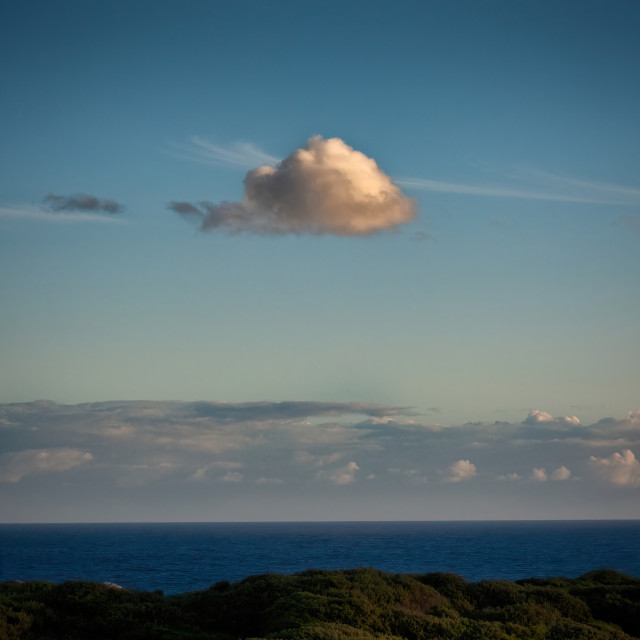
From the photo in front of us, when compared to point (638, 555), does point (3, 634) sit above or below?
above

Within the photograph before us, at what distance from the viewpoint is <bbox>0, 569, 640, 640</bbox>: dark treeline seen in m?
33.3

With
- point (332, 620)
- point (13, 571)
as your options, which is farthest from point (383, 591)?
point (13, 571)

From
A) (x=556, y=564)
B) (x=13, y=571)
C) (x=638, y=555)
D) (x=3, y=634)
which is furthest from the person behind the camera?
(x=638, y=555)

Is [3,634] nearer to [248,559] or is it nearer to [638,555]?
[248,559]

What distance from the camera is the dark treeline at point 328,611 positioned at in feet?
109

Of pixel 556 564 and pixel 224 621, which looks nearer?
pixel 224 621

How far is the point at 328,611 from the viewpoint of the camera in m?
35.4

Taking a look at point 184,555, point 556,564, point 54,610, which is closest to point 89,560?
point 184,555

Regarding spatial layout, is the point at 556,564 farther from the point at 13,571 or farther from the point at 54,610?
the point at 54,610

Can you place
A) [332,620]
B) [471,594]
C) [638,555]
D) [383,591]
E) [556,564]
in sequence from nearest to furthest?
[332,620]
[383,591]
[471,594]
[556,564]
[638,555]

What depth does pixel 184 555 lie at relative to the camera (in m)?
142

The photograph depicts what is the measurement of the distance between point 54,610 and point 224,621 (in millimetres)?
8685

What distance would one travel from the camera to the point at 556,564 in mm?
119750

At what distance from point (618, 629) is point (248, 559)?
100 meters
